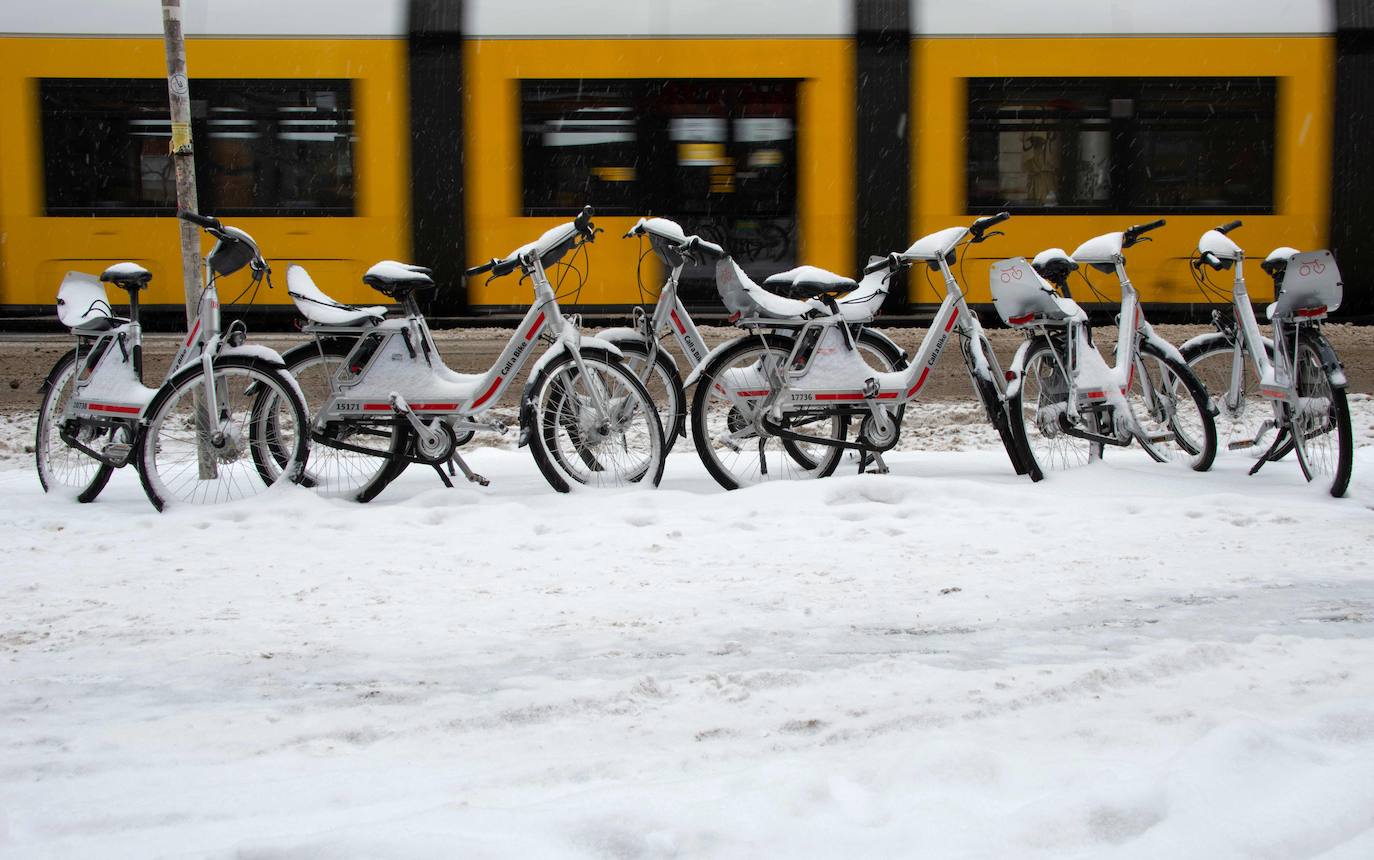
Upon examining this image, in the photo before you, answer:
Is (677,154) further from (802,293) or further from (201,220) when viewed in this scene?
(201,220)

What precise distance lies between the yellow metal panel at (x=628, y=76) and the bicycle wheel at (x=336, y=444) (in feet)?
19.2

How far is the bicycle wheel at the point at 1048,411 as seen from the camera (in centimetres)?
519

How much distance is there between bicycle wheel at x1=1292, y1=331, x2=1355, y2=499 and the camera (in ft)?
15.5

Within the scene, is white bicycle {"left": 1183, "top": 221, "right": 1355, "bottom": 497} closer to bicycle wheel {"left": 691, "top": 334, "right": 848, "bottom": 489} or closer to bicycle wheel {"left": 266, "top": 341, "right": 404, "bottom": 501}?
bicycle wheel {"left": 691, "top": 334, "right": 848, "bottom": 489}

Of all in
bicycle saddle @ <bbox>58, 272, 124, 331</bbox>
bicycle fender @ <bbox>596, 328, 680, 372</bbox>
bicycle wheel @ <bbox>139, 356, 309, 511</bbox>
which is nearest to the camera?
bicycle wheel @ <bbox>139, 356, 309, 511</bbox>

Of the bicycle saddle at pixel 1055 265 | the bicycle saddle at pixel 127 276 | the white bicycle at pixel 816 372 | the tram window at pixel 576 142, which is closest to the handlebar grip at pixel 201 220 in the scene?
the bicycle saddle at pixel 127 276

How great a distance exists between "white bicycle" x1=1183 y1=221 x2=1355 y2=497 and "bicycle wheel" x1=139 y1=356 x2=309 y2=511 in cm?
407

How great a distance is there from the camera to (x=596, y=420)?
16.9 ft

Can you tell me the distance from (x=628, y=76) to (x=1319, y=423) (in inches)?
289

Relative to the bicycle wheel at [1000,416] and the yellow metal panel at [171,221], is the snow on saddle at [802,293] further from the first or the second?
the yellow metal panel at [171,221]

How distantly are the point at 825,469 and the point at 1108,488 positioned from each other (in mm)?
1218

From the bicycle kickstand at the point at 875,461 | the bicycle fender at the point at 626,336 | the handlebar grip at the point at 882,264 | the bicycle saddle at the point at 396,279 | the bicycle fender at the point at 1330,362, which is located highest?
the handlebar grip at the point at 882,264

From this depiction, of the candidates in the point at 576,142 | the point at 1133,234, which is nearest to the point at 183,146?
the point at 1133,234

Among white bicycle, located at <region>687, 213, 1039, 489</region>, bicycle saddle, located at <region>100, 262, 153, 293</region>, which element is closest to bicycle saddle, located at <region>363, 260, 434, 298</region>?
bicycle saddle, located at <region>100, 262, 153, 293</region>
